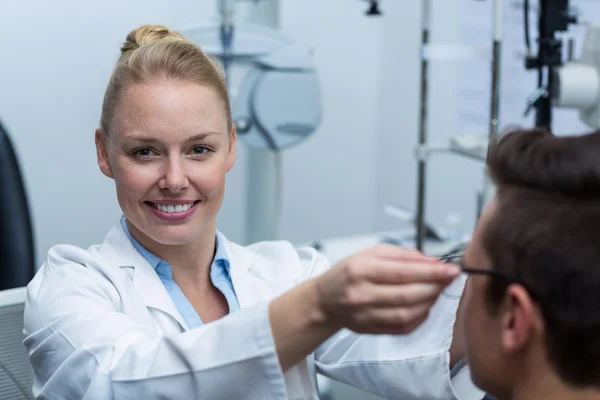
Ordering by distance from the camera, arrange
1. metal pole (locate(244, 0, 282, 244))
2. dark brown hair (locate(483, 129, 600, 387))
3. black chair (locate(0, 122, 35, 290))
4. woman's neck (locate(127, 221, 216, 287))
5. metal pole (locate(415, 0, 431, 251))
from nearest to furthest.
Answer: dark brown hair (locate(483, 129, 600, 387)) → woman's neck (locate(127, 221, 216, 287)) → black chair (locate(0, 122, 35, 290)) → metal pole (locate(415, 0, 431, 251)) → metal pole (locate(244, 0, 282, 244))

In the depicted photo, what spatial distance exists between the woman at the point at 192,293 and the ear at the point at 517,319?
0.07 m

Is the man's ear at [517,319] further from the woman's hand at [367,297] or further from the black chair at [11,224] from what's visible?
the black chair at [11,224]

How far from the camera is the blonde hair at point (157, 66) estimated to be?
3.68 feet

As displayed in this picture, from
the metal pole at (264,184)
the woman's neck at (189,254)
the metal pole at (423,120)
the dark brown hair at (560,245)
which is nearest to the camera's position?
the dark brown hair at (560,245)

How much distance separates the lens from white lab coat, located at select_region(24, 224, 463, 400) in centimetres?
84

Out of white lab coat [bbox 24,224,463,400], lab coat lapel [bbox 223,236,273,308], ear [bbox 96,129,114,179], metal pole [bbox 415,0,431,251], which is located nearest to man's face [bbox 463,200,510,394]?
white lab coat [bbox 24,224,463,400]

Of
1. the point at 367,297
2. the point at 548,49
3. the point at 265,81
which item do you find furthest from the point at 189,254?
the point at 548,49

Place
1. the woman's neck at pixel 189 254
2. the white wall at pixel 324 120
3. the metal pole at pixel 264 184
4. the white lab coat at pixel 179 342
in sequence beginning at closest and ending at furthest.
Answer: the white lab coat at pixel 179 342
the woman's neck at pixel 189 254
the metal pole at pixel 264 184
the white wall at pixel 324 120

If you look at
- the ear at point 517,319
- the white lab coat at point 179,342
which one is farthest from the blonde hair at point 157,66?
the ear at point 517,319

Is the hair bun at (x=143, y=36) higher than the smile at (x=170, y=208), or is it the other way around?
the hair bun at (x=143, y=36)

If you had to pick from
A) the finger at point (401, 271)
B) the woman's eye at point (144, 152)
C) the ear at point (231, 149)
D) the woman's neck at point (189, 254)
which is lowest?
the woman's neck at point (189, 254)

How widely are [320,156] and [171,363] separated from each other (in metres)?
2.61

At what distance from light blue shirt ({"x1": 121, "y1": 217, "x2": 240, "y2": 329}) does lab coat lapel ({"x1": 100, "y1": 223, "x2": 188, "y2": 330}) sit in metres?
0.01

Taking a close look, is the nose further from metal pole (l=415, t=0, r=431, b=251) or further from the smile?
→ metal pole (l=415, t=0, r=431, b=251)
